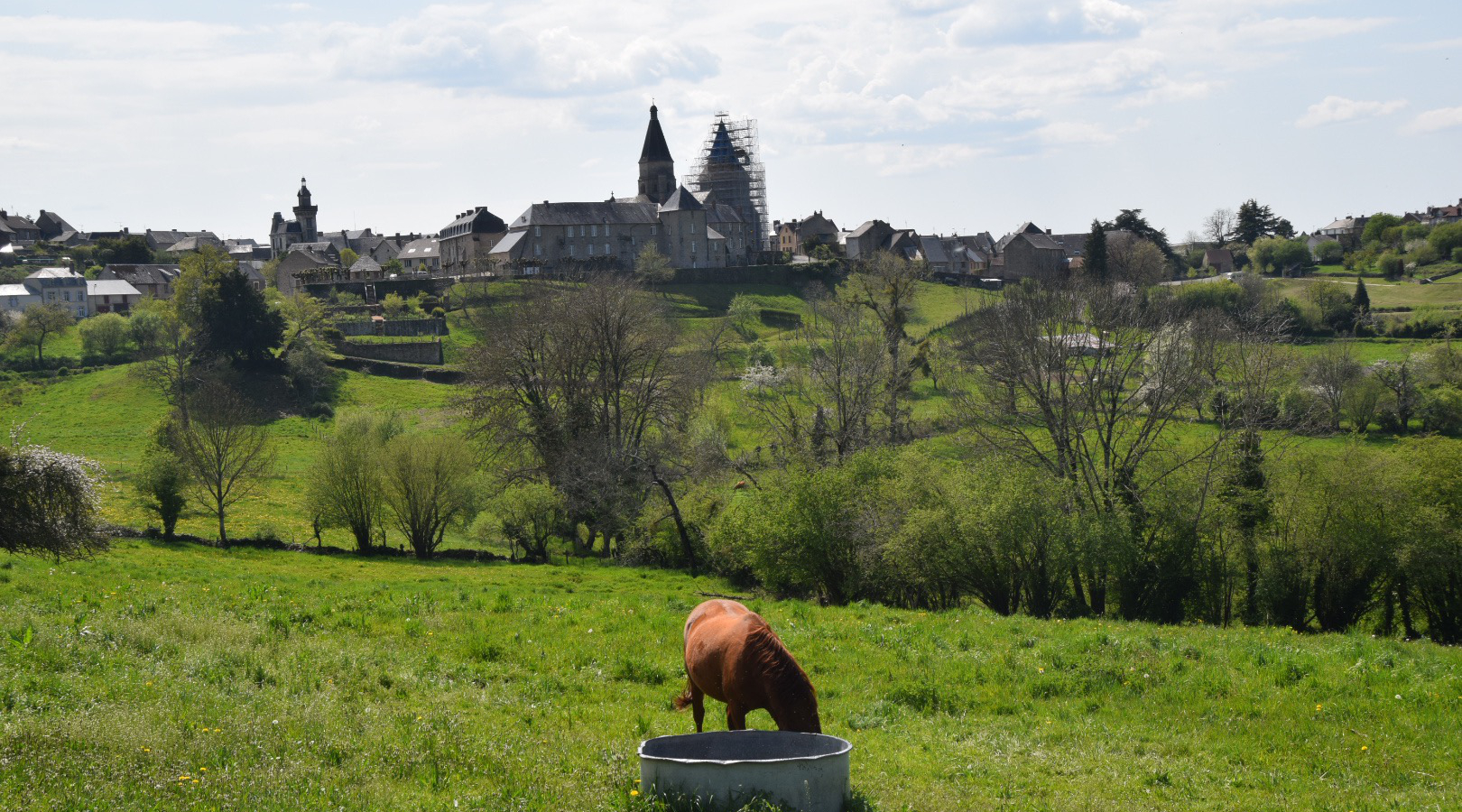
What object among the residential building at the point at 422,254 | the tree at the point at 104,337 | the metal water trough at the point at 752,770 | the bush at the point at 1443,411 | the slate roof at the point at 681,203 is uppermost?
the slate roof at the point at 681,203

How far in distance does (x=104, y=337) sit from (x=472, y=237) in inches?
1875

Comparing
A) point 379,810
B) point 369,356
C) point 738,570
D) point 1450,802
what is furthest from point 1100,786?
point 369,356

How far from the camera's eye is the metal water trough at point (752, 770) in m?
7.19

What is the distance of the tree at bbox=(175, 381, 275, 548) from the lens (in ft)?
120

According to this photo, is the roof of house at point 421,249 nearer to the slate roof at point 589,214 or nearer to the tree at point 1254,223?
the slate roof at point 589,214

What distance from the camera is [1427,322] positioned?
72.4 meters

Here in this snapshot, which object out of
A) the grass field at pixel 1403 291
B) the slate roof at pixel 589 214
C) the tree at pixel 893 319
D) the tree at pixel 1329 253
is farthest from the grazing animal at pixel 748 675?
the tree at pixel 1329 253

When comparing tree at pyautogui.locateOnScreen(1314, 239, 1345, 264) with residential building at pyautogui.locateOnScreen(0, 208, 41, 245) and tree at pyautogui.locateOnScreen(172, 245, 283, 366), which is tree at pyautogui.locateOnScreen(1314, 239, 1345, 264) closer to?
tree at pyautogui.locateOnScreen(172, 245, 283, 366)

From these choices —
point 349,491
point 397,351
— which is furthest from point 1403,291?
point 349,491

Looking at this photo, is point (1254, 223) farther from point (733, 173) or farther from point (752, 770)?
point (752, 770)

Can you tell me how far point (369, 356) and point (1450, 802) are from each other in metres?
68.2

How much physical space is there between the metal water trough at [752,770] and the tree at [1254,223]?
457 feet

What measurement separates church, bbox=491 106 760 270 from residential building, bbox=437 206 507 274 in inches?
179

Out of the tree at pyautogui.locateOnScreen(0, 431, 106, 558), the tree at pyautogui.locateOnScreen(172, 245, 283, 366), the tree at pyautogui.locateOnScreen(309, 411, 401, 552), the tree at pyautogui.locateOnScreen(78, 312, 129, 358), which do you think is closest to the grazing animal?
the tree at pyautogui.locateOnScreen(0, 431, 106, 558)
